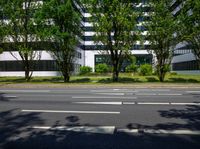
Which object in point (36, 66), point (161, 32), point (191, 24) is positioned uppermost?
point (191, 24)

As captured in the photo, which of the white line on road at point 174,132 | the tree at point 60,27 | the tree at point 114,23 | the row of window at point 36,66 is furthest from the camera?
the row of window at point 36,66

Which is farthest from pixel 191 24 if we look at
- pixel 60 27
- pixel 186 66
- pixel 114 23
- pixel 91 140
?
pixel 186 66

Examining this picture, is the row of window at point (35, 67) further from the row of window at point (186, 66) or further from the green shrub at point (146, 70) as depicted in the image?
the row of window at point (186, 66)

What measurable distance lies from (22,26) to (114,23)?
38.1ft

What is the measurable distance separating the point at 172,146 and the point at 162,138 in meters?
0.71

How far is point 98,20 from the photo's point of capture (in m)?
30.4

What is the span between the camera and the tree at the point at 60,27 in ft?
102

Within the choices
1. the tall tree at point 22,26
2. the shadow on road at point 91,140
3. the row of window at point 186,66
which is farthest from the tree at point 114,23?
the row of window at point 186,66

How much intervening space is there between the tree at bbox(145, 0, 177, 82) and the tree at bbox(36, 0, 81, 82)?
8.19 metres

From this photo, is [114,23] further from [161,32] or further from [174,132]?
[174,132]

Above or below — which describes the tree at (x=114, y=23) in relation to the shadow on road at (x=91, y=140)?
above

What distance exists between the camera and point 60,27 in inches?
1264

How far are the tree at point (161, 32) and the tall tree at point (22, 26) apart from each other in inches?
527

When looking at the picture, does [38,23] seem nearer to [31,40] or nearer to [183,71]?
[31,40]
